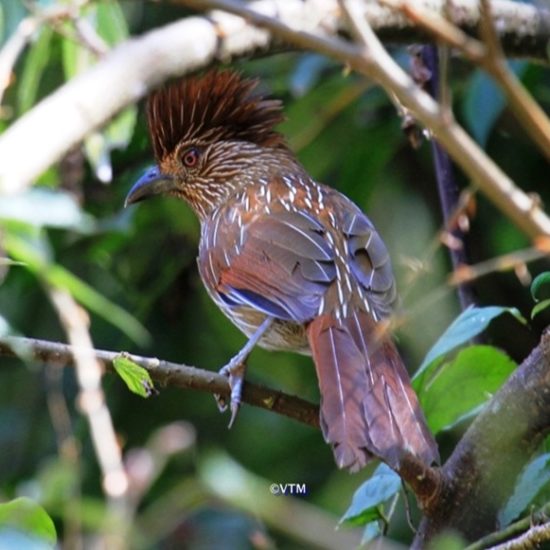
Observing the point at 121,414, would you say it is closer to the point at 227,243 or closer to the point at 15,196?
the point at 227,243

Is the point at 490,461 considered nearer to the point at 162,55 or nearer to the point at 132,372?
the point at 132,372

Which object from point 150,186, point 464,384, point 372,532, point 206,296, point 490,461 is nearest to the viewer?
point 490,461

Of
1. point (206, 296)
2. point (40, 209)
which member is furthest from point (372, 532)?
point (206, 296)

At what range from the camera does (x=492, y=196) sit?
5.38 ft

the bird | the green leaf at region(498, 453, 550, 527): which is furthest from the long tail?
the green leaf at region(498, 453, 550, 527)

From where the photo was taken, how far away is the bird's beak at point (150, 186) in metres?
5.22

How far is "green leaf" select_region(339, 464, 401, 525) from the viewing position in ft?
11.4

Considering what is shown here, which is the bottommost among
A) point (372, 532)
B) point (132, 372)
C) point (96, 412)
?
point (372, 532)

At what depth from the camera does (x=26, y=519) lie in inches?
80.9

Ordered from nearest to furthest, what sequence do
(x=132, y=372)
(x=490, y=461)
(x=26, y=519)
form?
(x=26, y=519), (x=132, y=372), (x=490, y=461)

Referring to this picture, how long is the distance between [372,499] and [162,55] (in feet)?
4.23

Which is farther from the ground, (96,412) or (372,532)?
(96,412)

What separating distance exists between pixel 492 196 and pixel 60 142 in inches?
37.9

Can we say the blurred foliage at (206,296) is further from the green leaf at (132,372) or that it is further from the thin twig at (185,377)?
the green leaf at (132,372)
